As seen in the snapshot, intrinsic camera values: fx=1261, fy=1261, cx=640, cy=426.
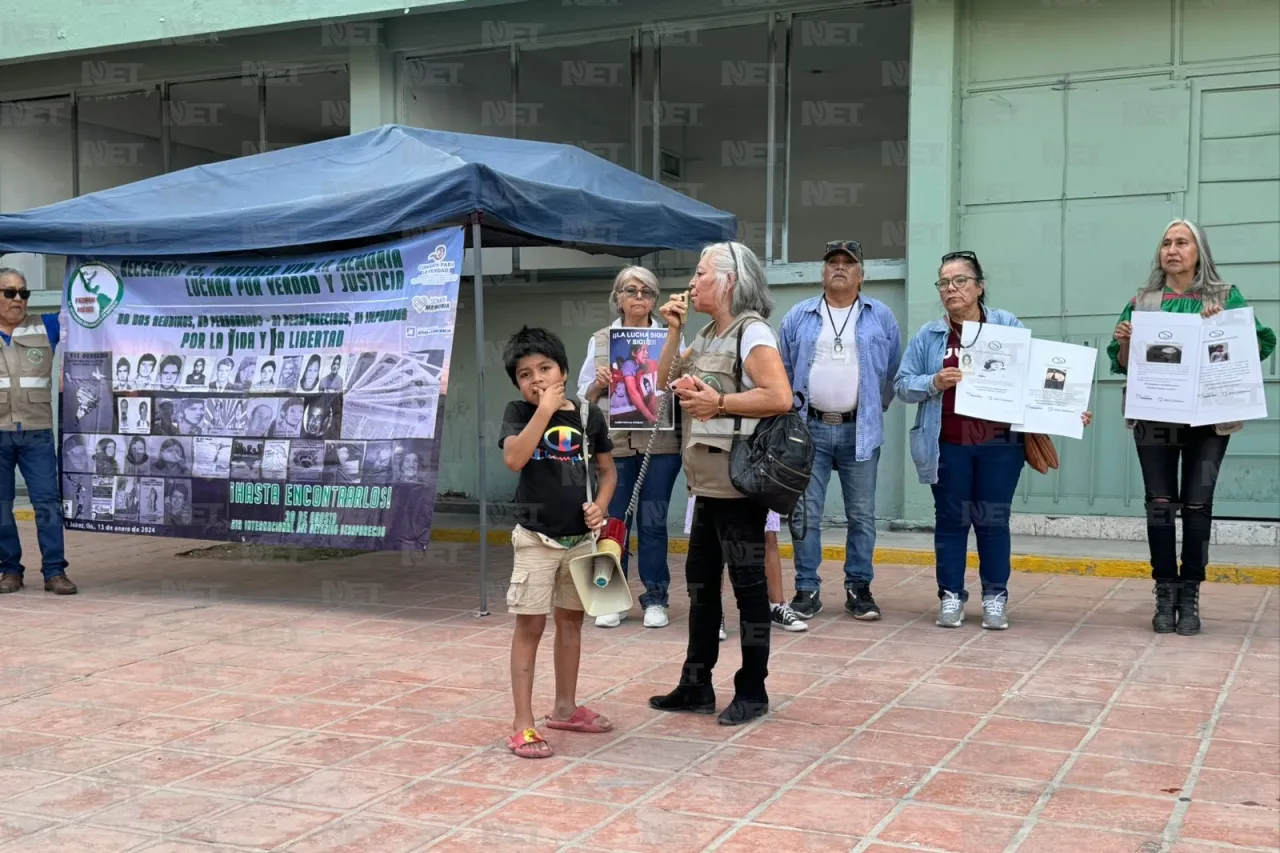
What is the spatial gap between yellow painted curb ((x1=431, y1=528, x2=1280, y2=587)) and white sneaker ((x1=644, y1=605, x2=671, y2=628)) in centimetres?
156

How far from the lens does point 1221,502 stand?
9.05m

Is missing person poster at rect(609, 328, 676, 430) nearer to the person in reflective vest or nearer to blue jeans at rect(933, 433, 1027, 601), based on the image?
blue jeans at rect(933, 433, 1027, 601)

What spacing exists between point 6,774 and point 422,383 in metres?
3.21

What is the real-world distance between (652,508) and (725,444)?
1940 mm

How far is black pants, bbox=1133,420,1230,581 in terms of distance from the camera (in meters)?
6.46

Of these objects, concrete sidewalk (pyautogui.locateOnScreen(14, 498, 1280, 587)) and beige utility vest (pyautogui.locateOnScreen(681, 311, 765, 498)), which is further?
concrete sidewalk (pyautogui.locateOnScreen(14, 498, 1280, 587))

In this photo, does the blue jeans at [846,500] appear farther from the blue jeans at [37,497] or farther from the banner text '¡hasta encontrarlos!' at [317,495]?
the blue jeans at [37,497]

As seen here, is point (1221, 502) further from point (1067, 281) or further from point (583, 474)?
point (583, 474)

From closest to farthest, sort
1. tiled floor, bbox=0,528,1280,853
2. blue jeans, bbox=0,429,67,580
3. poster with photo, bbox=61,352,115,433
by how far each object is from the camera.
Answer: tiled floor, bbox=0,528,1280,853 < blue jeans, bbox=0,429,67,580 < poster with photo, bbox=61,352,115,433

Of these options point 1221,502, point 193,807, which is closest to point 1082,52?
point 1221,502

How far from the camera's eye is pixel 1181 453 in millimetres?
6637

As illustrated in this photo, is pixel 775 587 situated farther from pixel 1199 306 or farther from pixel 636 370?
pixel 1199 306

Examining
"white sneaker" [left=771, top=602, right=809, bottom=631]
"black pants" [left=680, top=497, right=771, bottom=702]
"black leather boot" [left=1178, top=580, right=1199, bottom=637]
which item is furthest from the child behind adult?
"black leather boot" [left=1178, top=580, right=1199, bottom=637]

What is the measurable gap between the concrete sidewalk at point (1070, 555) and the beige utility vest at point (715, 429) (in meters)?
2.93
